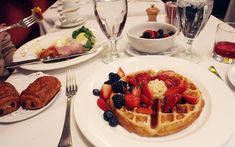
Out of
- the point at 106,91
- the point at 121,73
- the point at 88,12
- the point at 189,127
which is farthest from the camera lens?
the point at 88,12

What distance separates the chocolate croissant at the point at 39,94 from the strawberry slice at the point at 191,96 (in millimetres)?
446

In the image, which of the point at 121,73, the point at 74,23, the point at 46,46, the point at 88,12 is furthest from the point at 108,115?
the point at 88,12

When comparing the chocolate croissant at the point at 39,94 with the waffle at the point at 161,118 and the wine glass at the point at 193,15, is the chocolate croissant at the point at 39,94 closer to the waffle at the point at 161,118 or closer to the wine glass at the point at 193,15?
the waffle at the point at 161,118

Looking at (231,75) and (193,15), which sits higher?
(193,15)

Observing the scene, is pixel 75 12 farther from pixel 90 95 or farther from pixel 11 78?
pixel 90 95

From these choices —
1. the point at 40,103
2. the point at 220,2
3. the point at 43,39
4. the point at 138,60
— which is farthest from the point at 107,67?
the point at 220,2

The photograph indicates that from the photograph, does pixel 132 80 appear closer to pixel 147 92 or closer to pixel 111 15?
pixel 147 92

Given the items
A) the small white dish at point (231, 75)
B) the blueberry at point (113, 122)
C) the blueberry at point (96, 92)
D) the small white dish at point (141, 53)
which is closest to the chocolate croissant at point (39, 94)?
the blueberry at point (96, 92)

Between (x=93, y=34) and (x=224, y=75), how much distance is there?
2.25ft

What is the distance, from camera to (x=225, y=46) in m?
0.99

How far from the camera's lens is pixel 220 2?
393 centimetres

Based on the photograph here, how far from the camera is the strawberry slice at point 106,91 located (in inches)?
29.7

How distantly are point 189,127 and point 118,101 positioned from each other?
218 mm

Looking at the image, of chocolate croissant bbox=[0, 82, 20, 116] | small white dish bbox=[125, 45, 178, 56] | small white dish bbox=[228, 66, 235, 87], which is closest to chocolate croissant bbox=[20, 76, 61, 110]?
chocolate croissant bbox=[0, 82, 20, 116]
